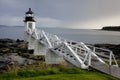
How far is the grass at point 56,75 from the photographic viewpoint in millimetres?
12211

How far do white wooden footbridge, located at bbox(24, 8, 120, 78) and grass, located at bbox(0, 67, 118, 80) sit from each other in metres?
0.84

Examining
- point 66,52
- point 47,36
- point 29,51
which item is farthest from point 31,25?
point 66,52

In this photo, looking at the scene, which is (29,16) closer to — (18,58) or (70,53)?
(18,58)

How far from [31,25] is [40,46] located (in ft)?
33.4

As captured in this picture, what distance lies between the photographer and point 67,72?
44.2ft

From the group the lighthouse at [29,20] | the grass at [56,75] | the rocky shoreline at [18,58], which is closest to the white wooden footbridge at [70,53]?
the lighthouse at [29,20]

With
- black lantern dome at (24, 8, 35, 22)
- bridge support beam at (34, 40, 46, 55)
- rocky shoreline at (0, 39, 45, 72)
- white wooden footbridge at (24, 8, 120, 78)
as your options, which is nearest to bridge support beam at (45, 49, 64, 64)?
white wooden footbridge at (24, 8, 120, 78)

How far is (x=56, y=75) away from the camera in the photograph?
12.7 m

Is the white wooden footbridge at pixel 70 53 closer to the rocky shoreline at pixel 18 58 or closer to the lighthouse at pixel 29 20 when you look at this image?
the lighthouse at pixel 29 20

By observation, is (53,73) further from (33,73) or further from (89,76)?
(89,76)

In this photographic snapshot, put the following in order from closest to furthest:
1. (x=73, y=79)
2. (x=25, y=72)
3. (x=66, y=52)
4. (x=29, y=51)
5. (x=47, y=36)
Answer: (x=73, y=79)
(x=25, y=72)
(x=66, y=52)
(x=47, y=36)
(x=29, y=51)

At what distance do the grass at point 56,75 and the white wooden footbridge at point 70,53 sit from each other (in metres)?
0.84

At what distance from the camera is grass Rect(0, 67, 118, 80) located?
12211mm

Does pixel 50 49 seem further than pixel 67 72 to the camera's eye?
Yes
